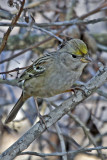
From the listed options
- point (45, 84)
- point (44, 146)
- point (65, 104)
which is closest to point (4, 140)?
point (44, 146)

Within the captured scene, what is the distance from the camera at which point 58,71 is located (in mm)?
3279

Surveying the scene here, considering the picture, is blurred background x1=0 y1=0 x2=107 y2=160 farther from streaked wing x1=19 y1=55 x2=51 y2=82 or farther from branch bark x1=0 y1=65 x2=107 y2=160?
branch bark x1=0 y1=65 x2=107 y2=160

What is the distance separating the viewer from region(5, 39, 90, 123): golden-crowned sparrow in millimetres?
3207

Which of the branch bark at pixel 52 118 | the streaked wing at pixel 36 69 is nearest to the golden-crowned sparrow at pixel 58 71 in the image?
the streaked wing at pixel 36 69

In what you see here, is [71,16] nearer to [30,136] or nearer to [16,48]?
[16,48]

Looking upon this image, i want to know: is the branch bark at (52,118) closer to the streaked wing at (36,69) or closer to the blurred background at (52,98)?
the streaked wing at (36,69)

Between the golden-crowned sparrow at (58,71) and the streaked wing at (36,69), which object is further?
the streaked wing at (36,69)

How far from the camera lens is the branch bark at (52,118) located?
2.50 meters

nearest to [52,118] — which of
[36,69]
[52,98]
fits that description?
[36,69]

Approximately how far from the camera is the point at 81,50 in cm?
319

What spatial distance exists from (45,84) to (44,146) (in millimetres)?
2089

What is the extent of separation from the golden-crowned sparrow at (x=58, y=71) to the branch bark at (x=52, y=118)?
0.28 meters

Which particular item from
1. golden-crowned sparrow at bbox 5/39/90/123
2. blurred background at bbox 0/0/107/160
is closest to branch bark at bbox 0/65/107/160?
golden-crowned sparrow at bbox 5/39/90/123

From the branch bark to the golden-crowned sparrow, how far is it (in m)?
0.28
